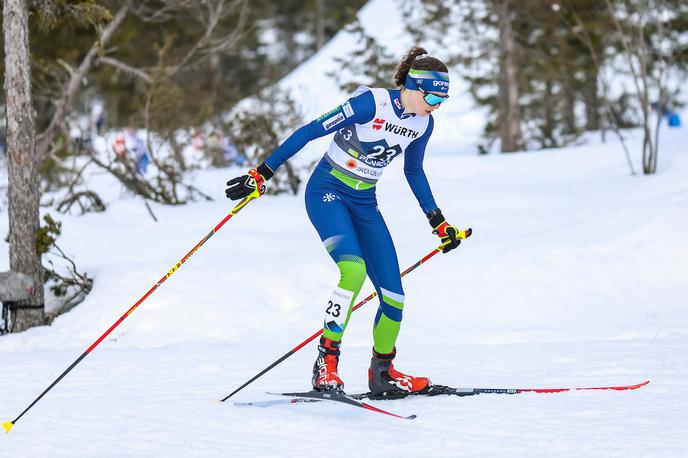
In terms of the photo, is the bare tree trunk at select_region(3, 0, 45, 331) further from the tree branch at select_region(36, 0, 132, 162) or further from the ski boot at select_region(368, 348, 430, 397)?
the tree branch at select_region(36, 0, 132, 162)

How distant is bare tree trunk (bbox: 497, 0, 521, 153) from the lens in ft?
63.0

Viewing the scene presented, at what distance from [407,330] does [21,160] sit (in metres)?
3.61

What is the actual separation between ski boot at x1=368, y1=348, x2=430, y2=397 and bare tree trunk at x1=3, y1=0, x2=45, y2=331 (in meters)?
3.94

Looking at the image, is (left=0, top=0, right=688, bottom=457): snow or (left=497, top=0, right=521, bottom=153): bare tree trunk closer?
(left=0, top=0, right=688, bottom=457): snow

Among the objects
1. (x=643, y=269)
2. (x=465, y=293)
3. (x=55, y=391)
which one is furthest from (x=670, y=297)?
(x=55, y=391)

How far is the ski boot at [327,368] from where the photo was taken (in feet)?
15.2

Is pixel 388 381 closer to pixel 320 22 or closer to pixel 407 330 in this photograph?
pixel 407 330

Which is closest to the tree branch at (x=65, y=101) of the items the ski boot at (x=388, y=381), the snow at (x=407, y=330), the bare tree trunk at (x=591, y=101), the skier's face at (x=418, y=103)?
the snow at (x=407, y=330)

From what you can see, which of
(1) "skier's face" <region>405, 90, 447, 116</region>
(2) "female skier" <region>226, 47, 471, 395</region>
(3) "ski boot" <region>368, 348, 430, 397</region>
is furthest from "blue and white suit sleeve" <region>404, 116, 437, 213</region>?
(3) "ski boot" <region>368, 348, 430, 397</region>

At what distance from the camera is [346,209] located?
15.9ft

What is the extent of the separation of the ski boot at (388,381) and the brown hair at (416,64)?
5.15ft

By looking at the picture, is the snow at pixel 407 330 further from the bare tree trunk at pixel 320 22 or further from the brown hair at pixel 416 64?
the bare tree trunk at pixel 320 22

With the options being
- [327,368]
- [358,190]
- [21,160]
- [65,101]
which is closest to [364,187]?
[358,190]

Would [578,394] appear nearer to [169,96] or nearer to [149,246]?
[149,246]
